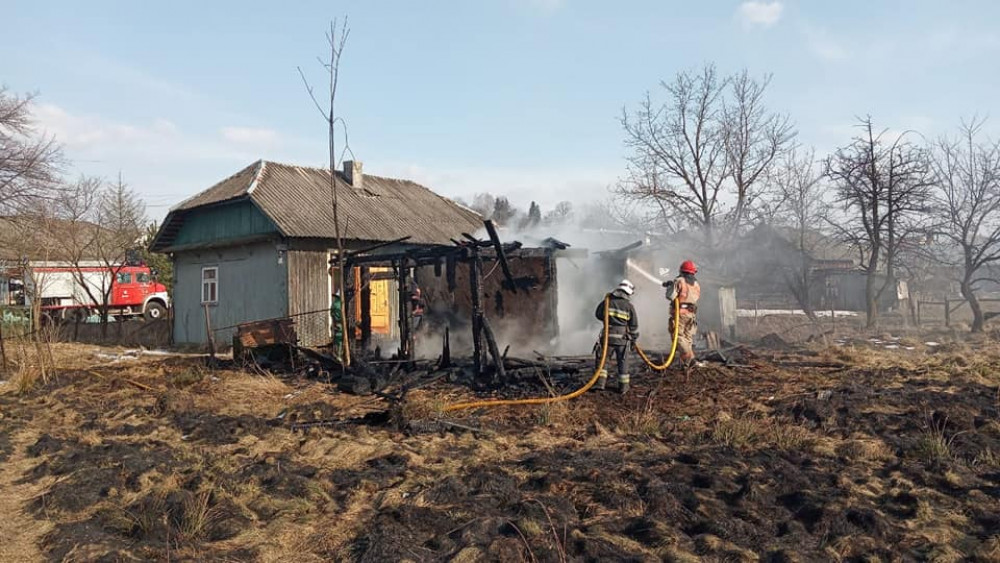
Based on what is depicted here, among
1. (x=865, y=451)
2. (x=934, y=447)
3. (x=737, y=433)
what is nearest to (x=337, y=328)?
(x=737, y=433)

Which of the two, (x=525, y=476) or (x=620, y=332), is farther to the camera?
(x=620, y=332)

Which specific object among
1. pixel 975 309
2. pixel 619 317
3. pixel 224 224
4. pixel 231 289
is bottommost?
pixel 975 309

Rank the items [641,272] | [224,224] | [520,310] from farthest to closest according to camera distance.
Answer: [224,224] < [641,272] < [520,310]

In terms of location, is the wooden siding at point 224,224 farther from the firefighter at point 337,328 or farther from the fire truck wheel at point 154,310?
the fire truck wheel at point 154,310

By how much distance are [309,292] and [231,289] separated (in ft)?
10.5

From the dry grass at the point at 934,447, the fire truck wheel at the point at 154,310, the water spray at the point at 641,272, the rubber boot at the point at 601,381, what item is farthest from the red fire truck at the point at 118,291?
the dry grass at the point at 934,447

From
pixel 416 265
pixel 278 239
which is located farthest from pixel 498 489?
pixel 278 239

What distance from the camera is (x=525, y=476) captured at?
6176 millimetres

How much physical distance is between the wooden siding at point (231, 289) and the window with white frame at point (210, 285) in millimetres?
171

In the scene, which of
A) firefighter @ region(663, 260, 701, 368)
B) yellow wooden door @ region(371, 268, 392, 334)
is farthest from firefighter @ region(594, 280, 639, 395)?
yellow wooden door @ region(371, 268, 392, 334)

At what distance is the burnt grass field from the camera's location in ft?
15.5

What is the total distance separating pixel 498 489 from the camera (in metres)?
5.82

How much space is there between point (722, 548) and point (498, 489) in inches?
76.3

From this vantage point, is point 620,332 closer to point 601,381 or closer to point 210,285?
point 601,381
